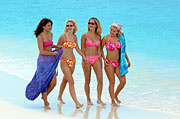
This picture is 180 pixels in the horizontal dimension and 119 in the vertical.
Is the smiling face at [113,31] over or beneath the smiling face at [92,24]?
beneath

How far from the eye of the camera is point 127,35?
20266 mm

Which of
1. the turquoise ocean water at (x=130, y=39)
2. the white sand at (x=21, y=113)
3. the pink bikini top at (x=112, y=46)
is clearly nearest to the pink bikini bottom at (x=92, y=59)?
the pink bikini top at (x=112, y=46)

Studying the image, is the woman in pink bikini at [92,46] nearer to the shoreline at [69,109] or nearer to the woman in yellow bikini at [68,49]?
Answer: the woman in yellow bikini at [68,49]

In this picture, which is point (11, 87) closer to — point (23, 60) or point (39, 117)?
point (39, 117)

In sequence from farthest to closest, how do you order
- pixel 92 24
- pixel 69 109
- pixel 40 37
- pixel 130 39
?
pixel 130 39, pixel 92 24, pixel 69 109, pixel 40 37

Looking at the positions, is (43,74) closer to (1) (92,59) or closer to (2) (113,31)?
(1) (92,59)

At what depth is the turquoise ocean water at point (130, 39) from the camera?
10219 mm

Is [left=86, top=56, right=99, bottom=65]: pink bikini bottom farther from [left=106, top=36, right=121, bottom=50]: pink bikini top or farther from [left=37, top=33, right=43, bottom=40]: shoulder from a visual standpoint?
[left=37, top=33, right=43, bottom=40]: shoulder

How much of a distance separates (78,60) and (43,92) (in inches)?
215

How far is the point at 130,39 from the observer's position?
63.0 ft

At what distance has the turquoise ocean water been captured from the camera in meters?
10.2

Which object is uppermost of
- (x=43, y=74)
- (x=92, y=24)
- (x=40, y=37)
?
(x=92, y=24)

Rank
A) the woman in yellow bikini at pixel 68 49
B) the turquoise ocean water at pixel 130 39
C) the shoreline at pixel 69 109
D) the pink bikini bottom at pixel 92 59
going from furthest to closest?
the turquoise ocean water at pixel 130 39, the pink bikini bottom at pixel 92 59, the woman in yellow bikini at pixel 68 49, the shoreline at pixel 69 109

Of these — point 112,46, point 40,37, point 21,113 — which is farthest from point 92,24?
point 21,113
